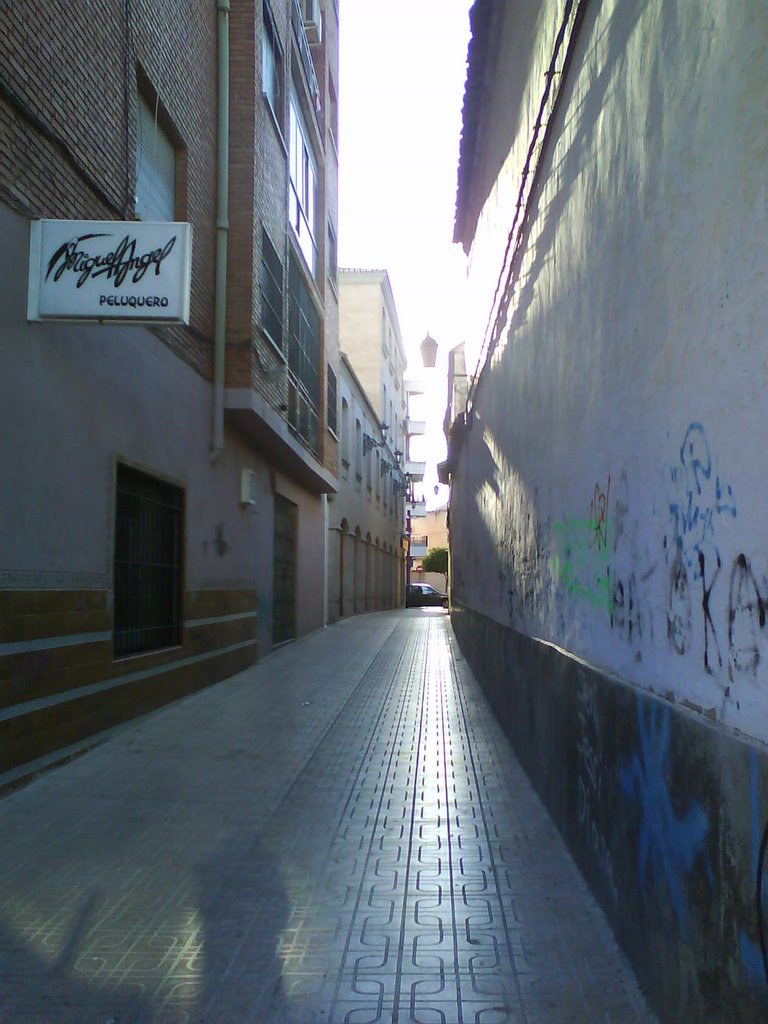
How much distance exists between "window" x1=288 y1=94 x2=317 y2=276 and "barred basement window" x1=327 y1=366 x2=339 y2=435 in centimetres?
281

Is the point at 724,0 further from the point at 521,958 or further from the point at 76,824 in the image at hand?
the point at 76,824

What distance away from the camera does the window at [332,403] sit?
67.4ft

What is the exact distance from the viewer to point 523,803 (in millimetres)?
5973

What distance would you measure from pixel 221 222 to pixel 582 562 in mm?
7912

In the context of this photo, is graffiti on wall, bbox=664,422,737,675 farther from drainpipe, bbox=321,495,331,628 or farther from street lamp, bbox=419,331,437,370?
drainpipe, bbox=321,495,331,628

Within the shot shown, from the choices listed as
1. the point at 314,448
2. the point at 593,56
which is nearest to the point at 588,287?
the point at 593,56

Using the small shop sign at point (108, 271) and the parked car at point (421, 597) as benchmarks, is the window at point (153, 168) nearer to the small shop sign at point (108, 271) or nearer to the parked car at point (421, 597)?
the small shop sign at point (108, 271)

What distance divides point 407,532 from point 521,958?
50.2m

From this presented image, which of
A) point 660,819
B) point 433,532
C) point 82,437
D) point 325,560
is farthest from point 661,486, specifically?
point 433,532

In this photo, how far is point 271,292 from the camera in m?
13.5

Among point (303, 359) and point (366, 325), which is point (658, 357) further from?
point (366, 325)

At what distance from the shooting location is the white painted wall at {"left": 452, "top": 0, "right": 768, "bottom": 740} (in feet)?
8.48

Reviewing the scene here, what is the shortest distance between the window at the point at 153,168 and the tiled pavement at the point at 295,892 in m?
5.00
